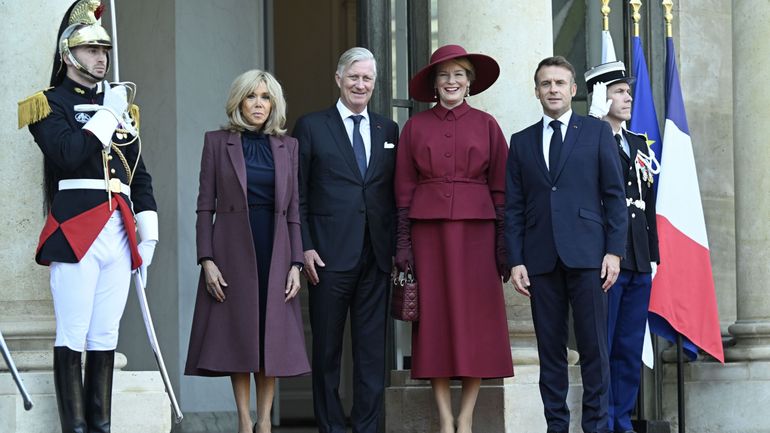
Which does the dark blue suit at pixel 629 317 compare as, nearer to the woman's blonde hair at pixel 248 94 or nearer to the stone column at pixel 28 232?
the woman's blonde hair at pixel 248 94

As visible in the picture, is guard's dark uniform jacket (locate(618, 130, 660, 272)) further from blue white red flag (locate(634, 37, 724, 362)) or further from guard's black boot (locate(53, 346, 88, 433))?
guard's black boot (locate(53, 346, 88, 433))

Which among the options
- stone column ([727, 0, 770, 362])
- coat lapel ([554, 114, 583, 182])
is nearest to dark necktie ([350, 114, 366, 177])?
coat lapel ([554, 114, 583, 182])

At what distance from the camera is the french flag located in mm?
9773

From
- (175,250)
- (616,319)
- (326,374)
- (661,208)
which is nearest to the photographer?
(326,374)

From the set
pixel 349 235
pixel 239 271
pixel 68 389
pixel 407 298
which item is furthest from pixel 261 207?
pixel 68 389

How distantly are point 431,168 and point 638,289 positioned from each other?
1.46 meters

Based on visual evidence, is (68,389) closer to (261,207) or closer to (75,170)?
(75,170)

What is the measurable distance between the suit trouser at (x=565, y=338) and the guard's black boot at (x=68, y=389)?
2375 mm

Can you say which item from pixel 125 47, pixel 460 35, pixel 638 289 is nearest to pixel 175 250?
pixel 125 47

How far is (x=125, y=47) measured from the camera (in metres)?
10.9

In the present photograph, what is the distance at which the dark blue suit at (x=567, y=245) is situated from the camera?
799 cm

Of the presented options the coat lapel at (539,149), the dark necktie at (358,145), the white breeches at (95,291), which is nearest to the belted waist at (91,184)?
the white breeches at (95,291)

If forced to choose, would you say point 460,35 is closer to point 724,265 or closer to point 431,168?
point 431,168

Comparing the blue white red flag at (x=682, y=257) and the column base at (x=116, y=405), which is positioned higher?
the blue white red flag at (x=682, y=257)
